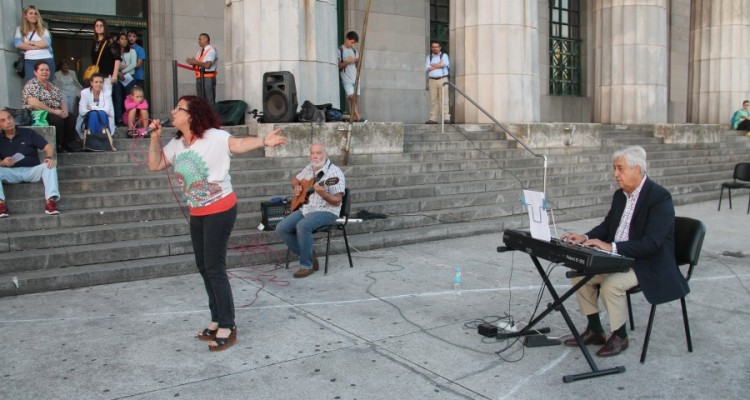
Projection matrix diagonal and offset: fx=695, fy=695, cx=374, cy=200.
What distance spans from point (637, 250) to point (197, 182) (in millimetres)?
3214

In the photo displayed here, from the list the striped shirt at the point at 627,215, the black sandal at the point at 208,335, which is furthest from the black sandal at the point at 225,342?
the striped shirt at the point at 627,215

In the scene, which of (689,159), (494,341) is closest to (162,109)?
(494,341)

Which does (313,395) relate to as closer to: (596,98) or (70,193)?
(70,193)

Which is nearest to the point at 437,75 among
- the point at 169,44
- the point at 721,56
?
the point at 169,44

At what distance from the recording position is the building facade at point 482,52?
12.0 metres

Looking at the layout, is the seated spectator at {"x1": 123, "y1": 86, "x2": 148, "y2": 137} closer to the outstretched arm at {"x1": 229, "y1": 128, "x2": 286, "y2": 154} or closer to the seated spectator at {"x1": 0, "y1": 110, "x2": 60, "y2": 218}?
the seated spectator at {"x1": 0, "y1": 110, "x2": 60, "y2": 218}

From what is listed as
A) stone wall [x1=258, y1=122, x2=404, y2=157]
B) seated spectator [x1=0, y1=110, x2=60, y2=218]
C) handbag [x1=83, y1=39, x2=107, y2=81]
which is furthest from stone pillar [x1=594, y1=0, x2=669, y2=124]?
seated spectator [x1=0, y1=110, x2=60, y2=218]

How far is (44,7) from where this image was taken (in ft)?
46.0

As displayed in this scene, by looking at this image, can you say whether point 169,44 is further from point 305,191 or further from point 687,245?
point 687,245

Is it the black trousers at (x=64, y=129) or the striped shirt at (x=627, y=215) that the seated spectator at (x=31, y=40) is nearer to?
the black trousers at (x=64, y=129)

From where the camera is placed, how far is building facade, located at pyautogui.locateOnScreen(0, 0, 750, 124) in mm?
12039

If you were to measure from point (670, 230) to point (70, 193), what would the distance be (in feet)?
23.0

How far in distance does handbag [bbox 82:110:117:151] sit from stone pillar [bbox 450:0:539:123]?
27.8ft

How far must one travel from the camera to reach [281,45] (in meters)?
11.8
